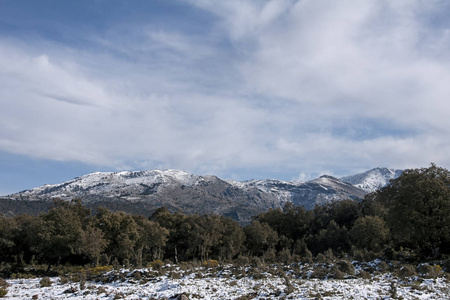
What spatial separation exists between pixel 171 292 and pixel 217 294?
374 cm

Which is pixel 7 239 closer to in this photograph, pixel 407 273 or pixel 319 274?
pixel 319 274

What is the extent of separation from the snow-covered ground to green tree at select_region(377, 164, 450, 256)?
9300 mm

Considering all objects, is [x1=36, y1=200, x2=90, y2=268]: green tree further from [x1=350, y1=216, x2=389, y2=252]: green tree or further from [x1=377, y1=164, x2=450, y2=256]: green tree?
[x1=350, y1=216, x2=389, y2=252]: green tree

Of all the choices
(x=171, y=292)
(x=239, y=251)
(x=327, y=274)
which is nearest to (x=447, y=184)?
(x=327, y=274)

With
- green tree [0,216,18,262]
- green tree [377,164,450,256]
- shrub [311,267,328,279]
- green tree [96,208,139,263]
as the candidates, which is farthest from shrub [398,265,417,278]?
green tree [0,216,18,262]

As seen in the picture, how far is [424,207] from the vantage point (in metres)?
31.4

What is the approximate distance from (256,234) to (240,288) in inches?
1822

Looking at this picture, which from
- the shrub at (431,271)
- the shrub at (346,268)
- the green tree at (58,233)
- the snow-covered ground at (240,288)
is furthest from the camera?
the green tree at (58,233)

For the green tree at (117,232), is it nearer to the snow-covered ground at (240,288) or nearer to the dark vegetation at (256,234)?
the dark vegetation at (256,234)

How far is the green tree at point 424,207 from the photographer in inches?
1203

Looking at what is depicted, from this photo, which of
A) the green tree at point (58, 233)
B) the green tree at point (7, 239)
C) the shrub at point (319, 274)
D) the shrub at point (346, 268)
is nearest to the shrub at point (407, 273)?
the shrub at point (346, 268)

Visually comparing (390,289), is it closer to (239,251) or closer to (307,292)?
(307,292)

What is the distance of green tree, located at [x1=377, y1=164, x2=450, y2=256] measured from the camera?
100 feet

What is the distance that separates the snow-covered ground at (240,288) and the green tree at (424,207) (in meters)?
9.30
